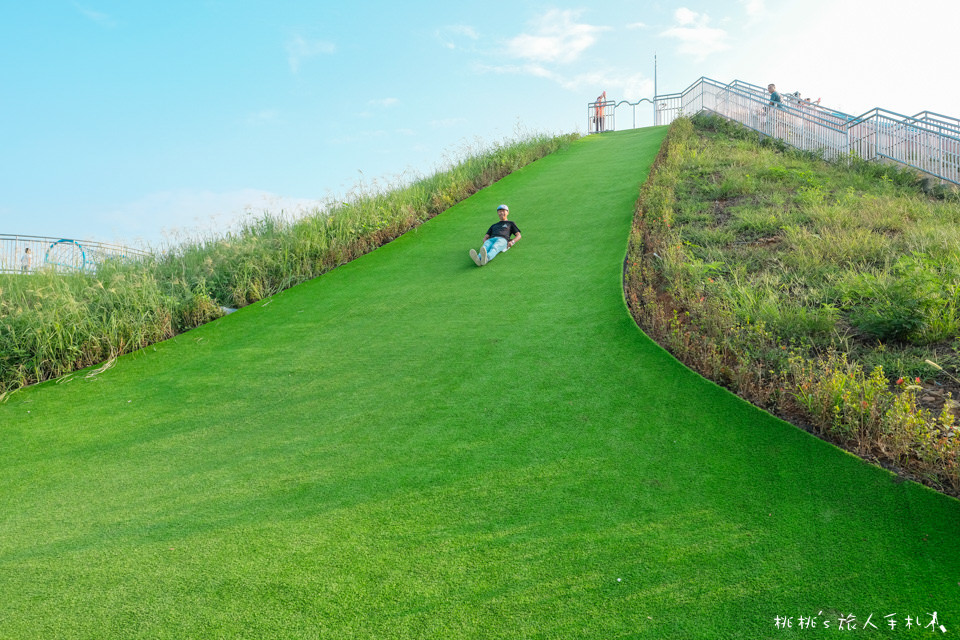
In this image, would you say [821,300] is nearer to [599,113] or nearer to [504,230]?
[504,230]

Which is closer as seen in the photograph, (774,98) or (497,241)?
(497,241)

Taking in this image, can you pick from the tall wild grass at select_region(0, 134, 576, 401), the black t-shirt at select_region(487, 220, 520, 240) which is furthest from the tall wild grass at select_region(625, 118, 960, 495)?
the tall wild grass at select_region(0, 134, 576, 401)

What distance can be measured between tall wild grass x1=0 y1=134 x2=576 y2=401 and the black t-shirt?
247 centimetres

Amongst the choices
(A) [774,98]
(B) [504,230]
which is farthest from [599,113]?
(B) [504,230]

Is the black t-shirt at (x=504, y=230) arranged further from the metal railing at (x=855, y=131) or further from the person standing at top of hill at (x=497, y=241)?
the metal railing at (x=855, y=131)

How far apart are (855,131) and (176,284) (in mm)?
15020

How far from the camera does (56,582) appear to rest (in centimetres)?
322

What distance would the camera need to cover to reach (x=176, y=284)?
8414mm

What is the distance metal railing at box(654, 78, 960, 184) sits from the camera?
37.3 ft

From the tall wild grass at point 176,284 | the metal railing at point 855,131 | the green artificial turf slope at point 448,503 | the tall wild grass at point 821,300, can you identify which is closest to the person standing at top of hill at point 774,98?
the metal railing at point 855,131

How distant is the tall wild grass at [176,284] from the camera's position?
21.8ft

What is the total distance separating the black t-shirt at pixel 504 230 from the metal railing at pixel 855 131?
28.6 feet

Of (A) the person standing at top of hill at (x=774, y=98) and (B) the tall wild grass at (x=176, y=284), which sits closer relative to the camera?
(B) the tall wild grass at (x=176, y=284)

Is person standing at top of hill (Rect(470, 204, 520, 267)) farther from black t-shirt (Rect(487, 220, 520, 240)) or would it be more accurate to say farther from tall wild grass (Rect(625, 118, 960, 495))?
tall wild grass (Rect(625, 118, 960, 495))
